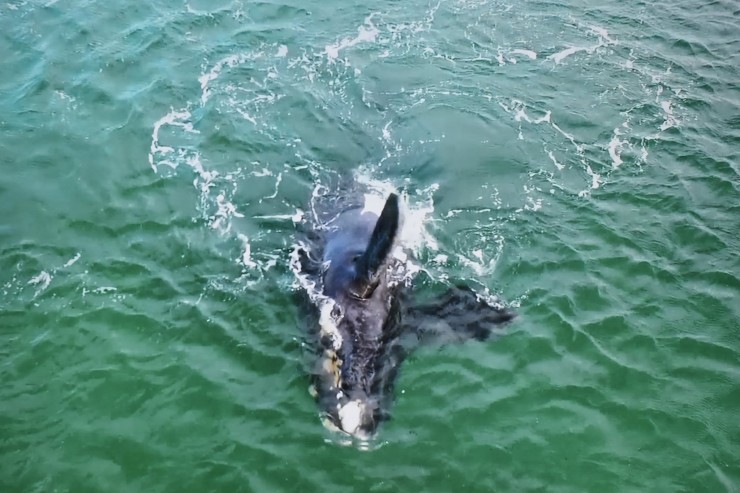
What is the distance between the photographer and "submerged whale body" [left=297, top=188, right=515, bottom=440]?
12.7 m

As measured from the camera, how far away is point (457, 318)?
47.5 ft

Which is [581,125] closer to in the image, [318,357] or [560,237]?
[560,237]

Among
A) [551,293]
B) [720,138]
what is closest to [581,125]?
[720,138]

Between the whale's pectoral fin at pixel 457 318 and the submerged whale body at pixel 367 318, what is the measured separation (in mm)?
22

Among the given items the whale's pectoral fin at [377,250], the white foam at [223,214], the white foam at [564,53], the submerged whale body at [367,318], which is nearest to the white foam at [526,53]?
the white foam at [564,53]

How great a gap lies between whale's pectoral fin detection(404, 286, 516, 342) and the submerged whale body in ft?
0.07

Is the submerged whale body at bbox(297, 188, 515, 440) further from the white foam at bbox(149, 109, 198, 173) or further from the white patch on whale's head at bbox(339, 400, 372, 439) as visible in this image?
the white foam at bbox(149, 109, 198, 173)

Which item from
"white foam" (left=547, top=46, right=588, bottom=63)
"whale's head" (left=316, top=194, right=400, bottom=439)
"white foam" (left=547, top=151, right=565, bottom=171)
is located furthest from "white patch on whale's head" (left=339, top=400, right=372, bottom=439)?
"white foam" (left=547, top=46, right=588, bottom=63)

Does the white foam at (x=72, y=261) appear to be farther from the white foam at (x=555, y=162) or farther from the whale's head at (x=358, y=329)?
the white foam at (x=555, y=162)

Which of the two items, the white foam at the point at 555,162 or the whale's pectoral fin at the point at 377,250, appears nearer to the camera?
the whale's pectoral fin at the point at 377,250

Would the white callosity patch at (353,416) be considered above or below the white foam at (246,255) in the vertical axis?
below

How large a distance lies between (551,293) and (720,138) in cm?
843

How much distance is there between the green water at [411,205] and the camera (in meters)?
12.4

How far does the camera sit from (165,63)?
830 inches
